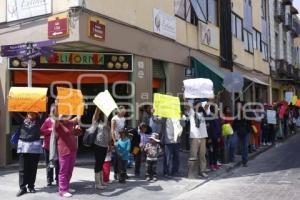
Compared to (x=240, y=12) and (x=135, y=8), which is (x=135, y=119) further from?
(x=240, y=12)

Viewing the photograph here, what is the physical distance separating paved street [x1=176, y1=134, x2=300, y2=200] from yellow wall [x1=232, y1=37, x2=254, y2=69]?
1025cm

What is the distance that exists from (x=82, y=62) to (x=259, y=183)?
18.3ft

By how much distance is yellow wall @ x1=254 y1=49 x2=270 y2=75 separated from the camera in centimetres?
2991

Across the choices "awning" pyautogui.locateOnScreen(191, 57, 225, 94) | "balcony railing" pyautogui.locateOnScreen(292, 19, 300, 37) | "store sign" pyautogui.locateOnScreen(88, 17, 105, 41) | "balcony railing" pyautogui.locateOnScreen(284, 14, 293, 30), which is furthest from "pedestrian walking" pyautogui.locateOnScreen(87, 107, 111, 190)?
"balcony railing" pyautogui.locateOnScreen(292, 19, 300, 37)

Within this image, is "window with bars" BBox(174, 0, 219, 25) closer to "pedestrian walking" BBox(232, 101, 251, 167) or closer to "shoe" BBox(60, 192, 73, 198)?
"pedestrian walking" BBox(232, 101, 251, 167)

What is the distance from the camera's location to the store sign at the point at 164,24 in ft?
50.0

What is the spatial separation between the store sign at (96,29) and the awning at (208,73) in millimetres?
5755

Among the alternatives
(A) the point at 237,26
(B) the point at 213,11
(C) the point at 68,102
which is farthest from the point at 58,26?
(A) the point at 237,26

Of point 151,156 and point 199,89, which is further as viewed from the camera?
point 199,89

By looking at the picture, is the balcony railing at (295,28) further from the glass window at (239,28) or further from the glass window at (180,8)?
the glass window at (180,8)

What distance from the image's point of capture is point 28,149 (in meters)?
9.42

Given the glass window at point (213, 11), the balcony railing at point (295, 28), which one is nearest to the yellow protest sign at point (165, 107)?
the glass window at point (213, 11)

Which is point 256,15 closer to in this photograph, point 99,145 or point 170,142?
point 170,142

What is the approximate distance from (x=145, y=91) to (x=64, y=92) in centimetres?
555
